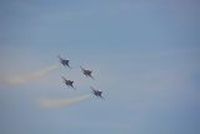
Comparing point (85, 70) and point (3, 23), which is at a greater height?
point (3, 23)

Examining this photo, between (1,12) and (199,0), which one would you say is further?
(1,12)

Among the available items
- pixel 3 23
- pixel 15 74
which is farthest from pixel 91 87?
pixel 3 23

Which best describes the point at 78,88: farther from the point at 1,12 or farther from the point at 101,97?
the point at 1,12

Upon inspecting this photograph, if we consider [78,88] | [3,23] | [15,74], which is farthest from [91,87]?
[3,23]

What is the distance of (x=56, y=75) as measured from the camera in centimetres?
381

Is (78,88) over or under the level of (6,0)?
under

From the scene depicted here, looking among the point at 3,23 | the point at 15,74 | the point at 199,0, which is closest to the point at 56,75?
the point at 15,74

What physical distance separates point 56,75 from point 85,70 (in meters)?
0.27

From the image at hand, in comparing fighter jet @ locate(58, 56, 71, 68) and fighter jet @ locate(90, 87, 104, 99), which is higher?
fighter jet @ locate(58, 56, 71, 68)

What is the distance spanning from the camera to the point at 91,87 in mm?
3750

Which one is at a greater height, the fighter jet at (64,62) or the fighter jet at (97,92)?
the fighter jet at (64,62)

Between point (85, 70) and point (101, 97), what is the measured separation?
272mm

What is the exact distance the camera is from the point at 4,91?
3.89 meters

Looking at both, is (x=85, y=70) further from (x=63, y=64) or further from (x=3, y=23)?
(x=3, y=23)
